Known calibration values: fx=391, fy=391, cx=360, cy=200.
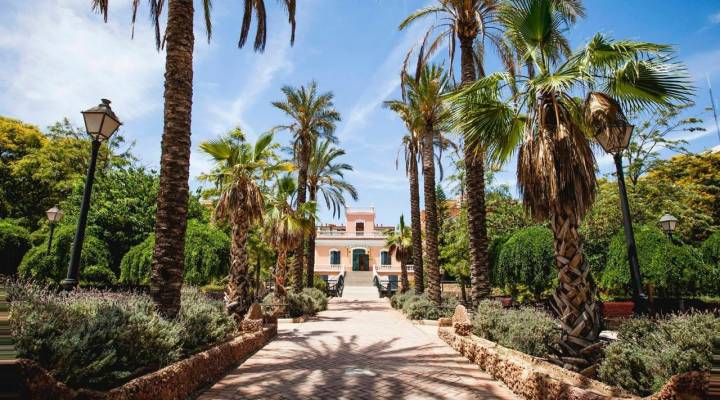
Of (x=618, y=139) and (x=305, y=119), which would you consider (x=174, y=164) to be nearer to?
(x=618, y=139)

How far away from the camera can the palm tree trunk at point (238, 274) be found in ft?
37.0

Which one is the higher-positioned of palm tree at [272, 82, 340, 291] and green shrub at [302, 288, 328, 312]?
palm tree at [272, 82, 340, 291]

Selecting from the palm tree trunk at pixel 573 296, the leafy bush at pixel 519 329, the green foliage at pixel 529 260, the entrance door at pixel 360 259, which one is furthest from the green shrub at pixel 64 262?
the entrance door at pixel 360 259

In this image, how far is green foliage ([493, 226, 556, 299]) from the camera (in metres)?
15.9

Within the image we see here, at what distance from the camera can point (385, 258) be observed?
4862cm

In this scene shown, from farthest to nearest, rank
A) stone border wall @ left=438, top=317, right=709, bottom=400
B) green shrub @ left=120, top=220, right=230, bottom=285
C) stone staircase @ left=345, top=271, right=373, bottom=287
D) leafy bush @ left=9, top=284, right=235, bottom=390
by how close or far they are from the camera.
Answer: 1. stone staircase @ left=345, top=271, right=373, bottom=287
2. green shrub @ left=120, top=220, right=230, bottom=285
3. leafy bush @ left=9, top=284, right=235, bottom=390
4. stone border wall @ left=438, top=317, right=709, bottom=400

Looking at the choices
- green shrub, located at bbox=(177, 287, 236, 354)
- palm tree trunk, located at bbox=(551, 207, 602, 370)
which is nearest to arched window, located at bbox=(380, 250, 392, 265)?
green shrub, located at bbox=(177, 287, 236, 354)

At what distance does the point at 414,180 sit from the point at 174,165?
14548mm

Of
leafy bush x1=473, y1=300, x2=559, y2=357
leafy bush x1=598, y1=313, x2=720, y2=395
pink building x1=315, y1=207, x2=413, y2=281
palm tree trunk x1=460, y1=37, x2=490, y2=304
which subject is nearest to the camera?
leafy bush x1=598, y1=313, x2=720, y2=395

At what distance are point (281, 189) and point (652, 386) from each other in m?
14.6

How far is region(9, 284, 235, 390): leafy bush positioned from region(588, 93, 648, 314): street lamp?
696 cm

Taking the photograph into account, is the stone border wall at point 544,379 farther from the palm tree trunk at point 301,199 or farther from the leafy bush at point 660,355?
the palm tree trunk at point 301,199

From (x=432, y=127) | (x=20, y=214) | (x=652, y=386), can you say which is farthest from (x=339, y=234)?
(x=652, y=386)

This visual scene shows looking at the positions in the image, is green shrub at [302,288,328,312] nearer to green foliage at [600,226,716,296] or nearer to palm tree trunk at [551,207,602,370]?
green foliage at [600,226,716,296]
